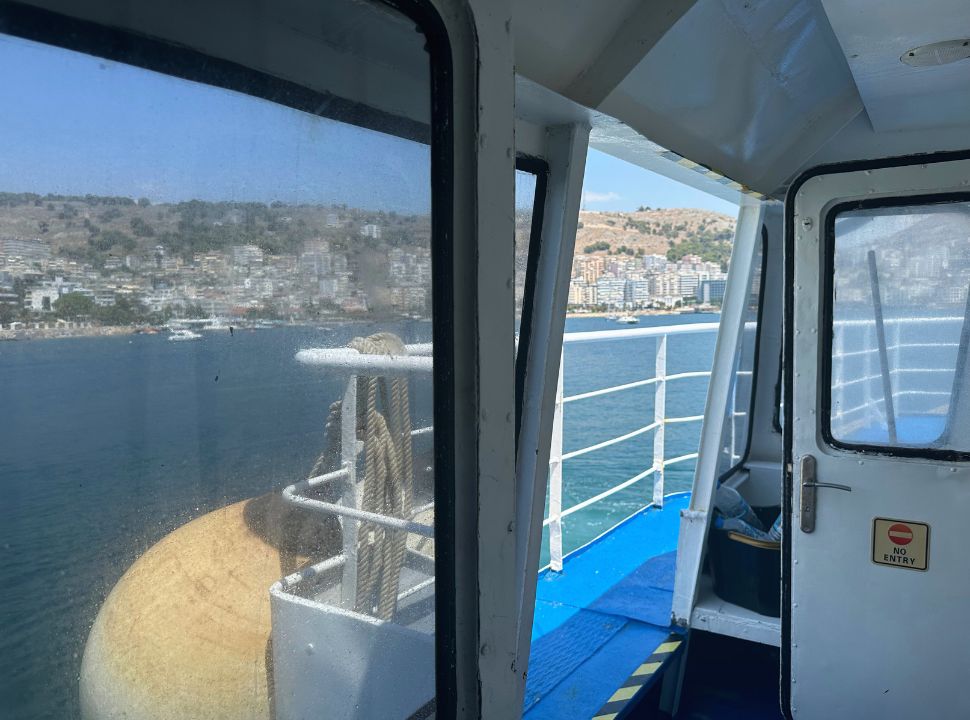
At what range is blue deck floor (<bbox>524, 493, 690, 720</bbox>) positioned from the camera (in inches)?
108

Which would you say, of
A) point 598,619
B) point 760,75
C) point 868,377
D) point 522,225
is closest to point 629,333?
point 598,619

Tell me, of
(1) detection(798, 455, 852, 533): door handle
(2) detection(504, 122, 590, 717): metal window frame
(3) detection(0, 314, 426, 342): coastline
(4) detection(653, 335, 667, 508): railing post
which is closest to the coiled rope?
(3) detection(0, 314, 426, 342): coastline

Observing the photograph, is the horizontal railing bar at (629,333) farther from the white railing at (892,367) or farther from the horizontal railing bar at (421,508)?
the horizontal railing bar at (421,508)

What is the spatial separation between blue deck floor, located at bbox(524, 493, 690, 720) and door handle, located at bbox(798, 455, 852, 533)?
85 cm

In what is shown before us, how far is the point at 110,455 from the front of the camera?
30.1 inches

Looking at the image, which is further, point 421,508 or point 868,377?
point 868,377

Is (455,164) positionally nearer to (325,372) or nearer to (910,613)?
(325,372)

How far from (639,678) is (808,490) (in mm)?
914

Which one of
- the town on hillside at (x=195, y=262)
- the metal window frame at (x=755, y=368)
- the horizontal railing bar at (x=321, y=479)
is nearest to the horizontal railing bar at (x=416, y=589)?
the horizontal railing bar at (x=321, y=479)

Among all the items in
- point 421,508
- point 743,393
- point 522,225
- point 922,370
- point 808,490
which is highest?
point 522,225

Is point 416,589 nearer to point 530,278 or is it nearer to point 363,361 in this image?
point 363,361

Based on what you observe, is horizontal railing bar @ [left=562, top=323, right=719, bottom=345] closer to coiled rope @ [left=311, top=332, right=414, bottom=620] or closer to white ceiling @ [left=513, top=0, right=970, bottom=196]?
white ceiling @ [left=513, top=0, right=970, bottom=196]

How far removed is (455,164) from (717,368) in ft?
8.21

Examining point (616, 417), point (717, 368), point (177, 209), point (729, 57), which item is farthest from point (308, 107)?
point (616, 417)
